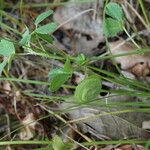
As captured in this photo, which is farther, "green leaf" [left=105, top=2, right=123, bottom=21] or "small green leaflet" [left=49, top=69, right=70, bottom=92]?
"green leaf" [left=105, top=2, right=123, bottom=21]

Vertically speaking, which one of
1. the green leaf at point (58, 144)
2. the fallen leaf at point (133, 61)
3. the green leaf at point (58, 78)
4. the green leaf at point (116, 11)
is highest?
the green leaf at point (116, 11)

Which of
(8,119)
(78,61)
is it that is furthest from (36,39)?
(8,119)

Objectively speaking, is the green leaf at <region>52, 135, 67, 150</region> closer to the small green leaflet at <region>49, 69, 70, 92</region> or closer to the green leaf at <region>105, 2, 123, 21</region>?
the small green leaflet at <region>49, 69, 70, 92</region>

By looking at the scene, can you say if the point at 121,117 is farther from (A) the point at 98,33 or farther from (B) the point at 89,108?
(A) the point at 98,33

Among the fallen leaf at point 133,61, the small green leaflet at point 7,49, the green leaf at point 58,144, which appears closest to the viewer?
the small green leaflet at point 7,49

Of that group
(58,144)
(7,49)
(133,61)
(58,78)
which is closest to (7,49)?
(7,49)

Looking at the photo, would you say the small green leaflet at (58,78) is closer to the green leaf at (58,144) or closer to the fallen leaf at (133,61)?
the green leaf at (58,144)

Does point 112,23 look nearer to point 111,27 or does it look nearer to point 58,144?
point 111,27

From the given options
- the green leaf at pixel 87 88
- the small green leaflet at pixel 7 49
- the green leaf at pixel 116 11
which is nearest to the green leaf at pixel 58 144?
the green leaf at pixel 87 88

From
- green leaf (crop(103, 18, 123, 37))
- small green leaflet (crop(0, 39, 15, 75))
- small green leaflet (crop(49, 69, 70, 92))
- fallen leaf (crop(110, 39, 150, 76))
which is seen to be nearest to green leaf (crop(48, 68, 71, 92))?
small green leaflet (crop(49, 69, 70, 92))
